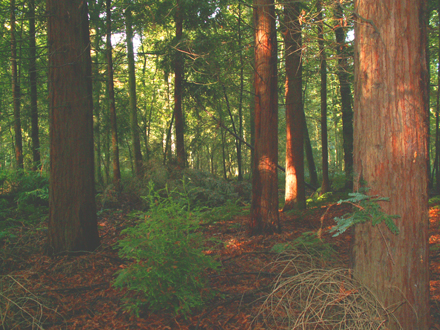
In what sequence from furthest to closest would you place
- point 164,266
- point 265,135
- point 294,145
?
point 294,145 → point 265,135 → point 164,266

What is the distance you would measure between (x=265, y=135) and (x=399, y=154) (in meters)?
3.90

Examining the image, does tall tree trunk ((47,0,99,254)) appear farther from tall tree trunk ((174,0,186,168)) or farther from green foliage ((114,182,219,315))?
tall tree trunk ((174,0,186,168))

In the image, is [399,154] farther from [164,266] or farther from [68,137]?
[68,137]

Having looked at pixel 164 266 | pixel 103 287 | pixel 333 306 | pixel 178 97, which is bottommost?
pixel 103 287

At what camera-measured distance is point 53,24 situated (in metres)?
5.38

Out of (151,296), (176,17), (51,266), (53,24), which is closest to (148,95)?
(176,17)

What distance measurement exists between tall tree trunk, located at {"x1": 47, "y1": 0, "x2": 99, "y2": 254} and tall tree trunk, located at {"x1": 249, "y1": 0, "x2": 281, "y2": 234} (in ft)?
10.9

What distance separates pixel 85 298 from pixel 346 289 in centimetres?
328

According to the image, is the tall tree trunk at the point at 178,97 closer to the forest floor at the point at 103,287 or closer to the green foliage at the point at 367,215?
the forest floor at the point at 103,287

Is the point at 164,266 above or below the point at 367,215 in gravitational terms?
below

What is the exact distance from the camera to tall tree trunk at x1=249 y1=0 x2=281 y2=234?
6.46 metres

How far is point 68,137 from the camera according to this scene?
210 inches

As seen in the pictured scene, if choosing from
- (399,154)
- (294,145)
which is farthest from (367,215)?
(294,145)

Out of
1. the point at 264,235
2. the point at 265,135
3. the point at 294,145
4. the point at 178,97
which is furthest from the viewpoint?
the point at 178,97
